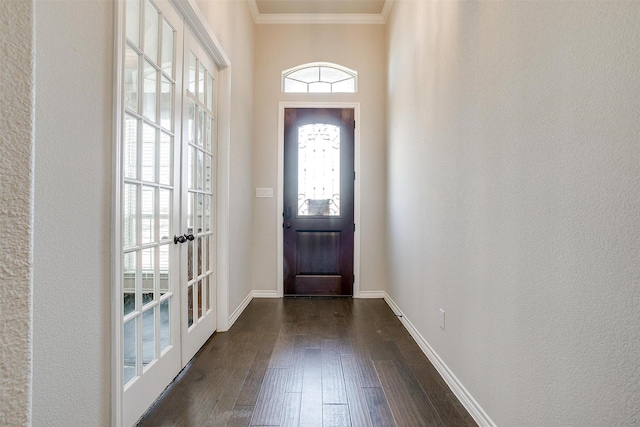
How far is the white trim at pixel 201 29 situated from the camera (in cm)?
186

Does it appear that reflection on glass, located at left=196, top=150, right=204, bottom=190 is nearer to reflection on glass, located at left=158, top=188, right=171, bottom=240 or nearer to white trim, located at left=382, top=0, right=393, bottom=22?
reflection on glass, located at left=158, top=188, right=171, bottom=240

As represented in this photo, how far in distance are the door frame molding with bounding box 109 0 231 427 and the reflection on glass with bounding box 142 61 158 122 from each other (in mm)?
262

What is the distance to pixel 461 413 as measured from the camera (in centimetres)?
156

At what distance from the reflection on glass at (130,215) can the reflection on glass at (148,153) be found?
0.37 ft

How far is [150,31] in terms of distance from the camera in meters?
1.59

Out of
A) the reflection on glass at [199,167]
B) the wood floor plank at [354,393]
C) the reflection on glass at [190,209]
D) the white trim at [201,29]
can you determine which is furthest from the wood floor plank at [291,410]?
the white trim at [201,29]

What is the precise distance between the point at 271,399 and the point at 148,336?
2.28ft

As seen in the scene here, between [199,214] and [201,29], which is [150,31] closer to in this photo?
[201,29]

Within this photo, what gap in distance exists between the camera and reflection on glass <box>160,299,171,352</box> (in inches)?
68.9

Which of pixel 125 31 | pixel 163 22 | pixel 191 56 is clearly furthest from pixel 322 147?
pixel 125 31

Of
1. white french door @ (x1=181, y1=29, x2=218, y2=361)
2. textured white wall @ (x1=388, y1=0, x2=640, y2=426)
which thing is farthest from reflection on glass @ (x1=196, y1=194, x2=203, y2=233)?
textured white wall @ (x1=388, y1=0, x2=640, y2=426)

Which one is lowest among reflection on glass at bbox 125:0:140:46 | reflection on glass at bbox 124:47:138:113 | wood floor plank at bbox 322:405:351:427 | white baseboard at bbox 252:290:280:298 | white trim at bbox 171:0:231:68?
wood floor plank at bbox 322:405:351:427

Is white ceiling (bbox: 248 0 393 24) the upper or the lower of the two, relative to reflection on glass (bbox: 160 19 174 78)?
upper

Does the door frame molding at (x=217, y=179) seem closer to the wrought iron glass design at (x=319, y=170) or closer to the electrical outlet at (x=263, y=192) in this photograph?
the electrical outlet at (x=263, y=192)
